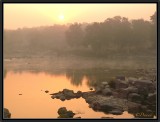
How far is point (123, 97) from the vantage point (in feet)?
65.5

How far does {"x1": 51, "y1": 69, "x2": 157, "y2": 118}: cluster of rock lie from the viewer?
17.5m

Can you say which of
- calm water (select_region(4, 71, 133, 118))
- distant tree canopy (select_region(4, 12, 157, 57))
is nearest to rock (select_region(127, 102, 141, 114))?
calm water (select_region(4, 71, 133, 118))

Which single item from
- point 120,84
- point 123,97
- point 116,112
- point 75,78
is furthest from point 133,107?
point 75,78

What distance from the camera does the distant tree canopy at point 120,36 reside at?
203 ft

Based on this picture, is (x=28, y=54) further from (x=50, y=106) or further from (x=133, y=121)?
(x=133, y=121)

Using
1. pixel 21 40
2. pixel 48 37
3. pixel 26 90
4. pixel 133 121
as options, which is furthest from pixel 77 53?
pixel 133 121

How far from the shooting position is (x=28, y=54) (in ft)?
264

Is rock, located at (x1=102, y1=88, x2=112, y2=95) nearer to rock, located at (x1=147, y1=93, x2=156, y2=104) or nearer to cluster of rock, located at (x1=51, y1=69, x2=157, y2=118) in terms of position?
cluster of rock, located at (x1=51, y1=69, x2=157, y2=118)

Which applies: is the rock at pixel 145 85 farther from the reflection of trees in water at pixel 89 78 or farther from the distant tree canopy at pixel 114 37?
the distant tree canopy at pixel 114 37

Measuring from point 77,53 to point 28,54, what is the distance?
16500 millimetres

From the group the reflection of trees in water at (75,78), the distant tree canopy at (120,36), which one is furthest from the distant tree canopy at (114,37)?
the reflection of trees in water at (75,78)

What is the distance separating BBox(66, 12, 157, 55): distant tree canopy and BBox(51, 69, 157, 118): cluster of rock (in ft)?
130

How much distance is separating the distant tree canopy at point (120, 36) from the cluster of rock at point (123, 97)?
3965cm

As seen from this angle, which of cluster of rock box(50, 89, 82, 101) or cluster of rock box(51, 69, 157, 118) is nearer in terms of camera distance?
cluster of rock box(51, 69, 157, 118)
